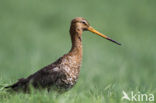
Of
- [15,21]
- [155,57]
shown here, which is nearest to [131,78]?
[155,57]

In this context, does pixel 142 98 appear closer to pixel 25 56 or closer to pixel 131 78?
pixel 131 78

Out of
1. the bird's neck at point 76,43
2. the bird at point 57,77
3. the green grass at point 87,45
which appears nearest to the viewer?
the bird at point 57,77

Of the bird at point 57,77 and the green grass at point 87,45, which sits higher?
the green grass at point 87,45

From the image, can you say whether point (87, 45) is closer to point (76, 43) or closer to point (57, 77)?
point (76, 43)

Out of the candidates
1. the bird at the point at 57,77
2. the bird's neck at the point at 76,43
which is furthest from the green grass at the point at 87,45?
the bird's neck at the point at 76,43

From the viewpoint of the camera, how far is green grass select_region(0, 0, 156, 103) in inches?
350

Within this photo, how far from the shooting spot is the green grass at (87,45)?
29.2 feet

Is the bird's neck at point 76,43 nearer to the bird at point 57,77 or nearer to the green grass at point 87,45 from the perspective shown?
the bird at point 57,77

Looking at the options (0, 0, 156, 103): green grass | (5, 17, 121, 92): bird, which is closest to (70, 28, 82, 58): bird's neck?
(5, 17, 121, 92): bird

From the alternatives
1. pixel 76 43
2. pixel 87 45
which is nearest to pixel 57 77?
pixel 76 43

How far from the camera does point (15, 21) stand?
20234 mm

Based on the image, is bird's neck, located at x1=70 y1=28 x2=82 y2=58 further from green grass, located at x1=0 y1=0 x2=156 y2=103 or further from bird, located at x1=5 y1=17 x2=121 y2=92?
green grass, located at x1=0 y1=0 x2=156 y2=103

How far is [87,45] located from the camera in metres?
17.9

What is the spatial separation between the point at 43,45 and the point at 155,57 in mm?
3523
